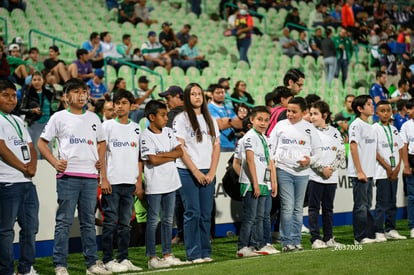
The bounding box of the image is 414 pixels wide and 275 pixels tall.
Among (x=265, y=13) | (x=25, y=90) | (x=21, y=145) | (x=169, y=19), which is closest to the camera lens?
(x=21, y=145)

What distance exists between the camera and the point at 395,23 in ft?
95.4

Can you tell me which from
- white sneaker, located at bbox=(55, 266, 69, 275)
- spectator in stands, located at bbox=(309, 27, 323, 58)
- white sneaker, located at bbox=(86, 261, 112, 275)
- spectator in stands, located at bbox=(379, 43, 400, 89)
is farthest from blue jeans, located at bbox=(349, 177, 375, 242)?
spectator in stands, located at bbox=(309, 27, 323, 58)

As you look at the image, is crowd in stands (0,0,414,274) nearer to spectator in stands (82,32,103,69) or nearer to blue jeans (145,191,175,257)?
blue jeans (145,191,175,257)

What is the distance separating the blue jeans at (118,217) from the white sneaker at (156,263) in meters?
0.30

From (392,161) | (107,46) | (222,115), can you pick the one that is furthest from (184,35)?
(392,161)

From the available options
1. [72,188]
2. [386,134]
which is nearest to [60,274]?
[72,188]

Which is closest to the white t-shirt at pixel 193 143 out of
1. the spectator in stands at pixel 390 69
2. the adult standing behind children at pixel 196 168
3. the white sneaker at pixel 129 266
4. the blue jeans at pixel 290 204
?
the adult standing behind children at pixel 196 168

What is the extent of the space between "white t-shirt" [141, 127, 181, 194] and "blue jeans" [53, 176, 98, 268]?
0.89 meters

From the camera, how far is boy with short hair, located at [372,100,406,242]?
11.4m

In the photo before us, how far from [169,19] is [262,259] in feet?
52.3

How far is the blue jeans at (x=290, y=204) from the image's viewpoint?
1019cm

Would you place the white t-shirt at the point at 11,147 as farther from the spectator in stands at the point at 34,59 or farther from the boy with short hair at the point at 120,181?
the spectator in stands at the point at 34,59

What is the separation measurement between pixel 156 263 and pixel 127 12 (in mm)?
14452

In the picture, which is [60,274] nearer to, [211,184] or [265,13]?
[211,184]
